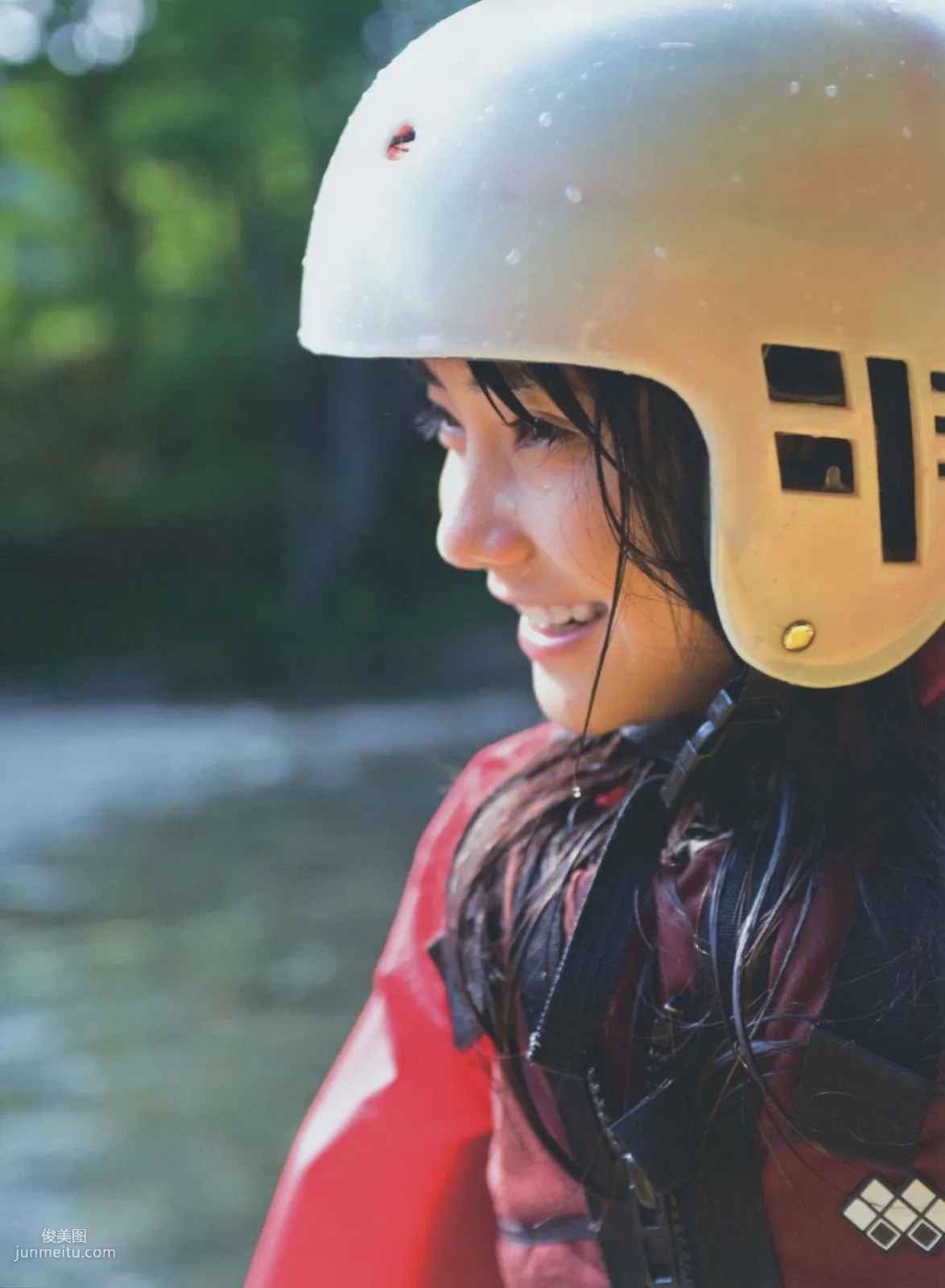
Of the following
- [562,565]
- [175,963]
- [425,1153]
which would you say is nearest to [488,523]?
[562,565]

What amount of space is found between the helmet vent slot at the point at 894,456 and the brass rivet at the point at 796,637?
0.25ft

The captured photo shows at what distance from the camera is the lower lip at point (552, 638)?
3.75ft

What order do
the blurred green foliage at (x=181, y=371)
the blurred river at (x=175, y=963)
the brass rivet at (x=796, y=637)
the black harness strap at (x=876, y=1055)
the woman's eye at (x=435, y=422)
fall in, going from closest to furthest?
the black harness strap at (x=876, y=1055), the brass rivet at (x=796, y=637), the woman's eye at (x=435, y=422), the blurred river at (x=175, y=963), the blurred green foliage at (x=181, y=371)

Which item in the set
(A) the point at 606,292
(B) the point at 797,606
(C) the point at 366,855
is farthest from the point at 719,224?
(C) the point at 366,855

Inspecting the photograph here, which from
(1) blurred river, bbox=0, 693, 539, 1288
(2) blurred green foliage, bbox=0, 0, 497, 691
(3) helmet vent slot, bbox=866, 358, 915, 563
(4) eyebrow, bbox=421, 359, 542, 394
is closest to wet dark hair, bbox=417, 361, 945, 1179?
(4) eyebrow, bbox=421, 359, 542, 394

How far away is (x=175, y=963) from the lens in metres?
3.54

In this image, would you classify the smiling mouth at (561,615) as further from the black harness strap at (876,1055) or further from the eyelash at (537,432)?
the black harness strap at (876,1055)

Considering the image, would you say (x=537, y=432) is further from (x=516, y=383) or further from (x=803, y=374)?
(x=803, y=374)

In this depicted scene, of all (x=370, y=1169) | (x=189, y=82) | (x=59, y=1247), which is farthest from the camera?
(x=189, y=82)

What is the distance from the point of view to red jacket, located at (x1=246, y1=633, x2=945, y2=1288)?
1.13 meters

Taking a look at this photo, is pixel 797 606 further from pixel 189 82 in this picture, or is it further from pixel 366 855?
pixel 189 82

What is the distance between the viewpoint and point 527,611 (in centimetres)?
116

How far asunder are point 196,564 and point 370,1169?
7011 millimetres

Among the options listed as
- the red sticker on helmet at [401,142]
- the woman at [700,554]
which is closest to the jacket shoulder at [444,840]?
the woman at [700,554]
